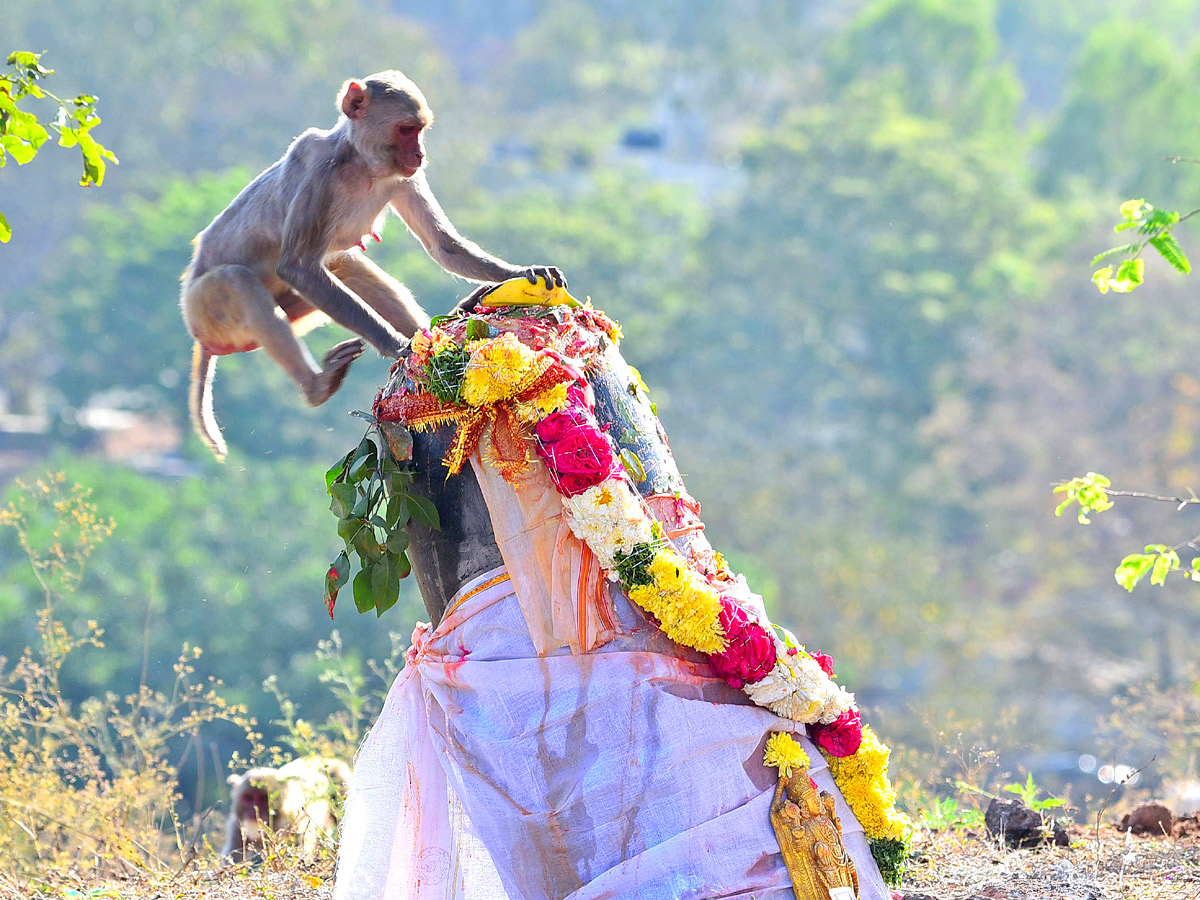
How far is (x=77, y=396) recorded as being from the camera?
1008 inches

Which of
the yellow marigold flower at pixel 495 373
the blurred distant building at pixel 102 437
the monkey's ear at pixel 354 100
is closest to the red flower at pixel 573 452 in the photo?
the yellow marigold flower at pixel 495 373

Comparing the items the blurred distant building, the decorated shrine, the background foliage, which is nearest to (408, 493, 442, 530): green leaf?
the decorated shrine

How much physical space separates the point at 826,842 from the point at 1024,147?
40.9m

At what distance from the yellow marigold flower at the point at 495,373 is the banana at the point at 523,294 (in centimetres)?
28

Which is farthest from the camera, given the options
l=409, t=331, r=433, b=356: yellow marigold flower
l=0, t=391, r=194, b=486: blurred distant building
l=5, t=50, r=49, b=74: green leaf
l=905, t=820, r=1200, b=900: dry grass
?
l=0, t=391, r=194, b=486: blurred distant building

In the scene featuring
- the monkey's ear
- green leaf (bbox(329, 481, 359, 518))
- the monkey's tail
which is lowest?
green leaf (bbox(329, 481, 359, 518))

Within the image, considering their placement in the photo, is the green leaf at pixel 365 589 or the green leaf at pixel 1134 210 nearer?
the green leaf at pixel 365 589

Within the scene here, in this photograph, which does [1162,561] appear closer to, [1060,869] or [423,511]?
[1060,869]

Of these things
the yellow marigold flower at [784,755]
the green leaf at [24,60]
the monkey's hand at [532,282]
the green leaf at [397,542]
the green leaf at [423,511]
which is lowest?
the yellow marigold flower at [784,755]

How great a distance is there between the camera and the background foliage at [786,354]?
20.1 metres

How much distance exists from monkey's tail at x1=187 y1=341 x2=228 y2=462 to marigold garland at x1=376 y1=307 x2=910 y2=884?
30.8 inches

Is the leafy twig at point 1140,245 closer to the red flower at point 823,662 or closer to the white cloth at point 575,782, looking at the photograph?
the red flower at point 823,662

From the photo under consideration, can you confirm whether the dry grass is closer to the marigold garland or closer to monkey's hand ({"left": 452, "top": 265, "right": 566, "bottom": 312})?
the marigold garland

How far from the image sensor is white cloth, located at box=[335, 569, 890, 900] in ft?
10.2
